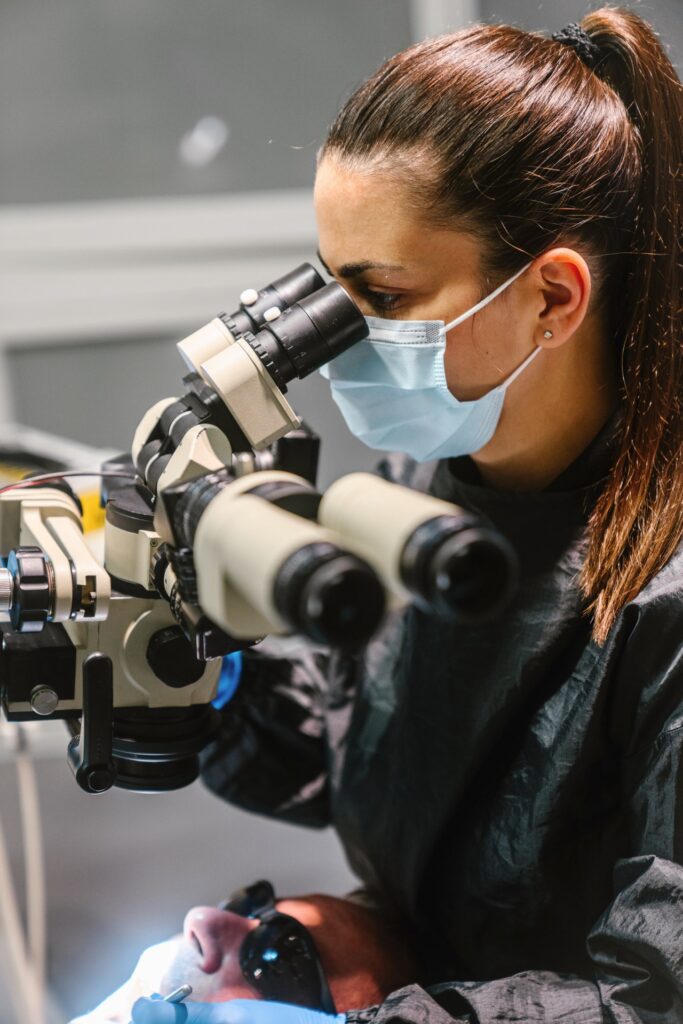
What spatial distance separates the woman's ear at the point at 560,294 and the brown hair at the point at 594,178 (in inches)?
0.8

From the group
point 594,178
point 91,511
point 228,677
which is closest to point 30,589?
point 91,511

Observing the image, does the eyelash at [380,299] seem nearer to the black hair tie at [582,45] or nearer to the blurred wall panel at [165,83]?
the black hair tie at [582,45]

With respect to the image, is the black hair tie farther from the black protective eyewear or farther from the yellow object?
the black protective eyewear

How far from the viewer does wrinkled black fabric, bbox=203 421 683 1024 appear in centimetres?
83

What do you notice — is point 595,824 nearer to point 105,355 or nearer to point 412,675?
point 412,675

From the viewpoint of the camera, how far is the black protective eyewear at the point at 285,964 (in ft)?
3.05

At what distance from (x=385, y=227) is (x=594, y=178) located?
0.21 meters

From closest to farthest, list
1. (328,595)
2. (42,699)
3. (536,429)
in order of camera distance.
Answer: (328,595) → (42,699) → (536,429)

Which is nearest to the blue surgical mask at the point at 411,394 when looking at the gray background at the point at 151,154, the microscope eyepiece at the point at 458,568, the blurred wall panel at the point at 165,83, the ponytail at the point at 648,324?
the ponytail at the point at 648,324

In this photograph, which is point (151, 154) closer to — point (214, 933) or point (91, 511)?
point (91, 511)

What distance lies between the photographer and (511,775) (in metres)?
1.02

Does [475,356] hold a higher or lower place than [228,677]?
higher

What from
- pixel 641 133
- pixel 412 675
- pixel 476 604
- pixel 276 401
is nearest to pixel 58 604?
pixel 276 401

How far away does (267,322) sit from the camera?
90 cm
